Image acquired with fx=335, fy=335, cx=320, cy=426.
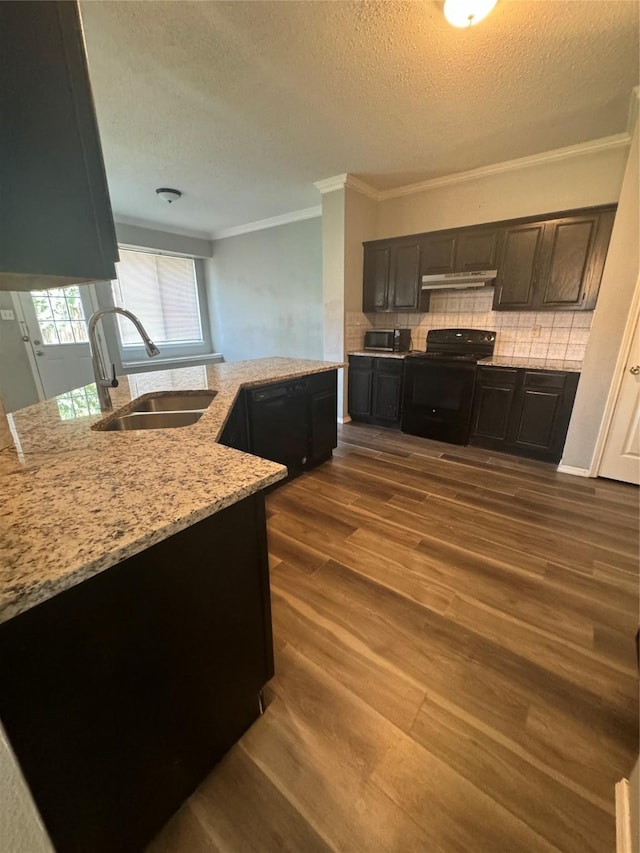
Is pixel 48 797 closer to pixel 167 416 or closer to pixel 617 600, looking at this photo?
pixel 167 416

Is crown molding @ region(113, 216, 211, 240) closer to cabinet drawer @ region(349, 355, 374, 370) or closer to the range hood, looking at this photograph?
cabinet drawer @ region(349, 355, 374, 370)

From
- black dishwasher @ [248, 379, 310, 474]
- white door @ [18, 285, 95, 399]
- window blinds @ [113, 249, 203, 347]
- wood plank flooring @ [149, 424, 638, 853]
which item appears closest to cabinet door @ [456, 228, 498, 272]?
black dishwasher @ [248, 379, 310, 474]

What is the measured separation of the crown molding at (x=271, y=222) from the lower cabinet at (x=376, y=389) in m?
2.25

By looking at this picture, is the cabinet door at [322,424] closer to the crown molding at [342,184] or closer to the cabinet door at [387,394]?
the cabinet door at [387,394]

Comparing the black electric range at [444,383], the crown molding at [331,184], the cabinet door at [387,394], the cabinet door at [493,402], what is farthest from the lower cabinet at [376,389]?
the crown molding at [331,184]

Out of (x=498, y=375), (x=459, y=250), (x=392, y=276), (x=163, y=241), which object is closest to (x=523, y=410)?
(x=498, y=375)

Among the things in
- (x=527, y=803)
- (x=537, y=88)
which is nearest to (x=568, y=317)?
(x=537, y=88)

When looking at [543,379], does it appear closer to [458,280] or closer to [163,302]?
[458,280]

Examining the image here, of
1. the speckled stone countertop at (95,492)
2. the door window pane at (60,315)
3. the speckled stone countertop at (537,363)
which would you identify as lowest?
the speckled stone countertop at (95,492)

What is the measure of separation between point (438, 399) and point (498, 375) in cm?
63

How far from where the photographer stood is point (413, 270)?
388 cm

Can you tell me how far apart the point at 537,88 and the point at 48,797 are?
3.89 meters

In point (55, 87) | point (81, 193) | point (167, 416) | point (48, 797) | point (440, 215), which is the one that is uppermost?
point (440, 215)

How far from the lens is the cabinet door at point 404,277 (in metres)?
3.85
